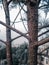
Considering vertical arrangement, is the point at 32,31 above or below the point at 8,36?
above

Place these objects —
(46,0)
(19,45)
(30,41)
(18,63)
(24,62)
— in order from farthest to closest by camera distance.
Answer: (19,45)
(18,63)
(24,62)
(46,0)
(30,41)

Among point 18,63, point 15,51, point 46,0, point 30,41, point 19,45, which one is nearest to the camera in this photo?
point 30,41

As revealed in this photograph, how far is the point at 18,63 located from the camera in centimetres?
671

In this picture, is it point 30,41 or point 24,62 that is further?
point 24,62

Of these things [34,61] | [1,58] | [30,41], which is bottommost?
[1,58]

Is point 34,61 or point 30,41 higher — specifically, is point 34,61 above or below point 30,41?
below

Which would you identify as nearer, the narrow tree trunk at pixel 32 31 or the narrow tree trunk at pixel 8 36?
the narrow tree trunk at pixel 32 31

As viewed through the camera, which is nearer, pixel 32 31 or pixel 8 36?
pixel 32 31

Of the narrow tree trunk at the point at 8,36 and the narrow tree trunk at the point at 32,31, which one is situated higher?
the narrow tree trunk at the point at 32,31

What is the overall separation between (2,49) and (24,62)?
154 centimetres

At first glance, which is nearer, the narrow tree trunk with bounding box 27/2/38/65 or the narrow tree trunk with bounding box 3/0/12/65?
the narrow tree trunk with bounding box 27/2/38/65

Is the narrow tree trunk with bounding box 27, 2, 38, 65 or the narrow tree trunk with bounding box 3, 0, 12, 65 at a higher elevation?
the narrow tree trunk with bounding box 27, 2, 38, 65

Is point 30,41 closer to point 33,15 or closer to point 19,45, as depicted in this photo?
point 33,15

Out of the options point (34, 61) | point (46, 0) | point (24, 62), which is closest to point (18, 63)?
point (24, 62)
